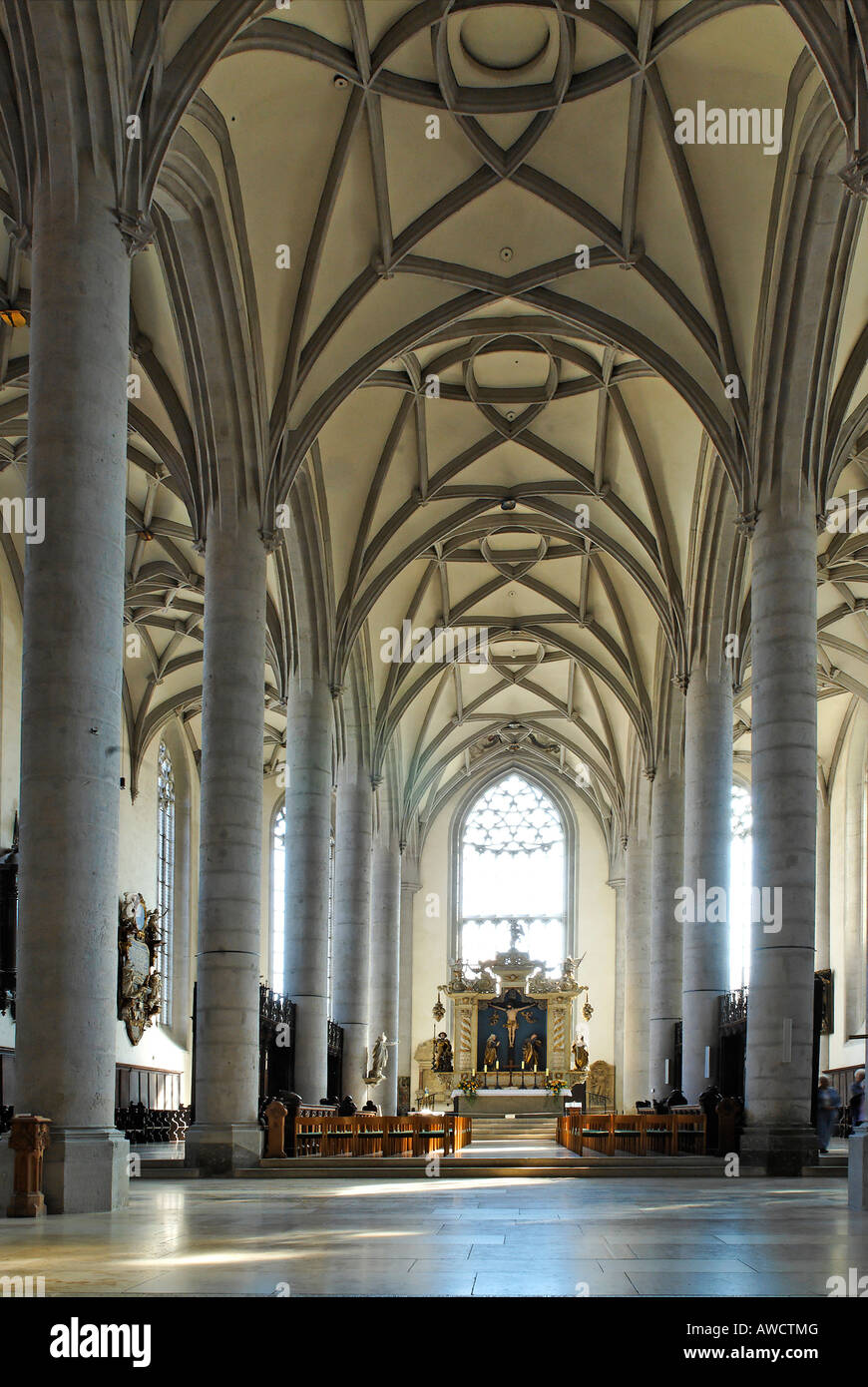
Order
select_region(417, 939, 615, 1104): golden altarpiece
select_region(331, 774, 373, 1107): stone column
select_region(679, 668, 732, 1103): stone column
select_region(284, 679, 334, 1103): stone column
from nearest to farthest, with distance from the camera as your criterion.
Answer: select_region(679, 668, 732, 1103): stone column < select_region(284, 679, 334, 1103): stone column < select_region(331, 774, 373, 1107): stone column < select_region(417, 939, 615, 1104): golden altarpiece

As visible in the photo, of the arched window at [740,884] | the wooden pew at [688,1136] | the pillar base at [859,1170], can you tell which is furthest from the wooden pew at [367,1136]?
the arched window at [740,884]

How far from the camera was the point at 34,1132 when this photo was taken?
1179 centimetres

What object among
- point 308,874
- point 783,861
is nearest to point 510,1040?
point 308,874

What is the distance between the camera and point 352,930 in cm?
3344

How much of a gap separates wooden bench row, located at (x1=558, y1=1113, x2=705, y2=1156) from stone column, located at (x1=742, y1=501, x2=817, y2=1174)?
1967 millimetres

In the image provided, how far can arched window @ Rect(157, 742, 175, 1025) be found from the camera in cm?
4269

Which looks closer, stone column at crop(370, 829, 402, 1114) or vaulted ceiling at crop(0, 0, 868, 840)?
vaulted ceiling at crop(0, 0, 868, 840)

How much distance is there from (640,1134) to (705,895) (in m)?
5.14

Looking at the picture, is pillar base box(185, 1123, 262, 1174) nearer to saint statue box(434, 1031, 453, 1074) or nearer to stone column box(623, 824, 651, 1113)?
stone column box(623, 824, 651, 1113)

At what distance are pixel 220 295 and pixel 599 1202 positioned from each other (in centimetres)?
1335

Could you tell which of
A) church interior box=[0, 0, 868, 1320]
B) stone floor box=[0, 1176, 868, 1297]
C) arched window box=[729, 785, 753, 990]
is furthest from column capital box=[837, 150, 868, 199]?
arched window box=[729, 785, 753, 990]

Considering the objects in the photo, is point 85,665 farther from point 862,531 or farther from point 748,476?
point 862,531

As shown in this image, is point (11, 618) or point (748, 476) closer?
point (748, 476)
